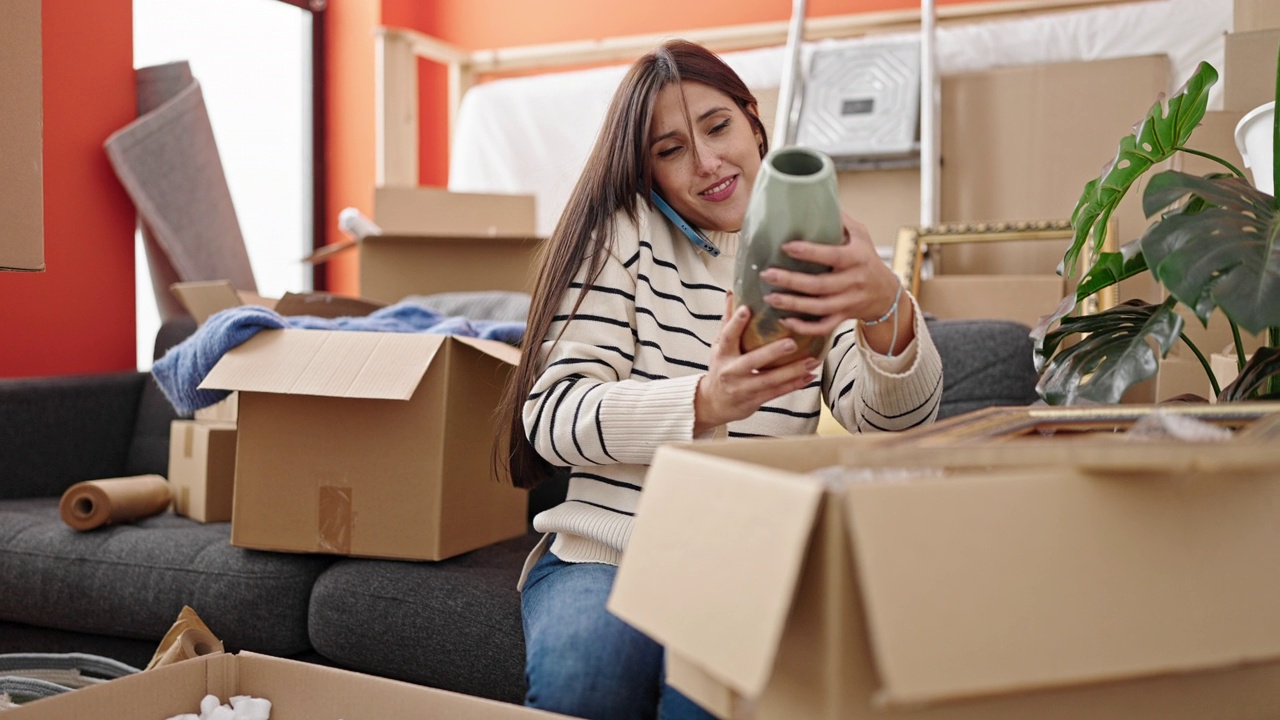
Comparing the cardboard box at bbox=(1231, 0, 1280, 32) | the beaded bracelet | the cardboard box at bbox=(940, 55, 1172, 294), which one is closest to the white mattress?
the cardboard box at bbox=(940, 55, 1172, 294)

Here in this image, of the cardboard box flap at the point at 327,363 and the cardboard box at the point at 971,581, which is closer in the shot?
the cardboard box at the point at 971,581

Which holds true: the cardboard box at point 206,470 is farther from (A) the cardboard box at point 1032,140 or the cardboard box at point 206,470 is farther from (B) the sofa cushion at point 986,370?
(A) the cardboard box at point 1032,140

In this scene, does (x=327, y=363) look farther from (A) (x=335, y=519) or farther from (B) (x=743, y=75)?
(B) (x=743, y=75)

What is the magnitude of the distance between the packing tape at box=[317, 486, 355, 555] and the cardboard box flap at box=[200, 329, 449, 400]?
157 mm

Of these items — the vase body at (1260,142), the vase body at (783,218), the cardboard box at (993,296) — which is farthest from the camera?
the cardboard box at (993,296)

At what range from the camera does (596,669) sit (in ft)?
2.69

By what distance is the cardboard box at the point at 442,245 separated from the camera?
95.6 inches

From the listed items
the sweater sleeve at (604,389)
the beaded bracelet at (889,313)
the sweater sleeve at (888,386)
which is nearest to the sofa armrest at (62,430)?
the sweater sleeve at (604,389)

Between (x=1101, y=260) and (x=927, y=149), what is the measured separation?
139cm

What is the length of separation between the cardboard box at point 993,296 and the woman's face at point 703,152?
3.73 feet

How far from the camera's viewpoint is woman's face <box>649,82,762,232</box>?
1.10 meters

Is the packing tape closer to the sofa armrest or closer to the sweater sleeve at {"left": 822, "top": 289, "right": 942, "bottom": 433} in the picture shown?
the sweater sleeve at {"left": 822, "top": 289, "right": 942, "bottom": 433}

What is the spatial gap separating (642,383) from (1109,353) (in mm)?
417

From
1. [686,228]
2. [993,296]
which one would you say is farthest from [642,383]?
[993,296]
